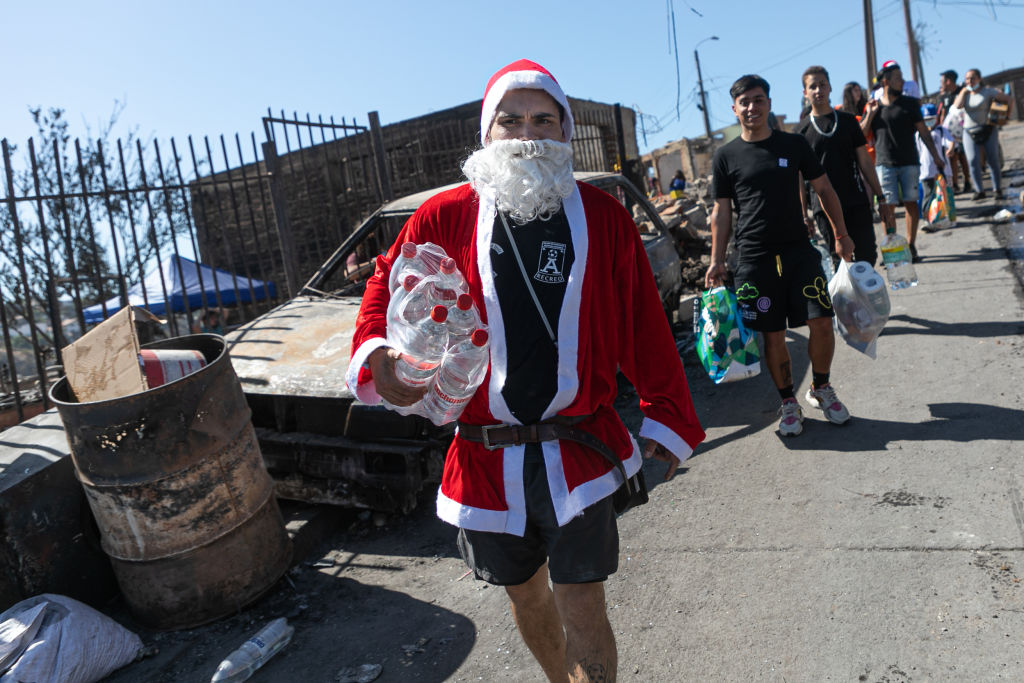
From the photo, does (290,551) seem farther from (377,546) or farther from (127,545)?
(127,545)

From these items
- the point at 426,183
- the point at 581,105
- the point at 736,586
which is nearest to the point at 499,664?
the point at 736,586

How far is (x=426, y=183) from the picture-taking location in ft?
33.3

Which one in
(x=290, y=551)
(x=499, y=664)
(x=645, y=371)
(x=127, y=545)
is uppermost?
(x=645, y=371)

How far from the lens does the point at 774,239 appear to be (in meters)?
4.36

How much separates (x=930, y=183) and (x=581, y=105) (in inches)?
423

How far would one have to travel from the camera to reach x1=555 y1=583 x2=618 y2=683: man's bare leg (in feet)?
6.47

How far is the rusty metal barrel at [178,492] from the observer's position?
3.31m

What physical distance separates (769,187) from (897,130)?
3.99 metres

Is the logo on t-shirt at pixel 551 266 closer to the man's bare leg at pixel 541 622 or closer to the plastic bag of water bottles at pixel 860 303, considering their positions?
the man's bare leg at pixel 541 622

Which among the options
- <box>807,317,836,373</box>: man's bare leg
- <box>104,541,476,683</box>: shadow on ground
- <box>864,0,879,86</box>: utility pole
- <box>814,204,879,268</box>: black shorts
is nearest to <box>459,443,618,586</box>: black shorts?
<box>104,541,476,683</box>: shadow on ground

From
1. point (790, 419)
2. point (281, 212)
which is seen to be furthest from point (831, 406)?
point (281, 212)

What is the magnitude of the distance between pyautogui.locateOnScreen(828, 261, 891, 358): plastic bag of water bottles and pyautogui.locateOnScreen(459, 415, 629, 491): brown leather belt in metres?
3.07

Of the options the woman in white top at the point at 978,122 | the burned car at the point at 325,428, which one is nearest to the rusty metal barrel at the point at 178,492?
the burned car at the point at 325,428

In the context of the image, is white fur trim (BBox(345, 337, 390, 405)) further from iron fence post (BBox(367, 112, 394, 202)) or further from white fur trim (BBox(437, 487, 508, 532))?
iron fence post (BBox(367, 112, 394, 202))
